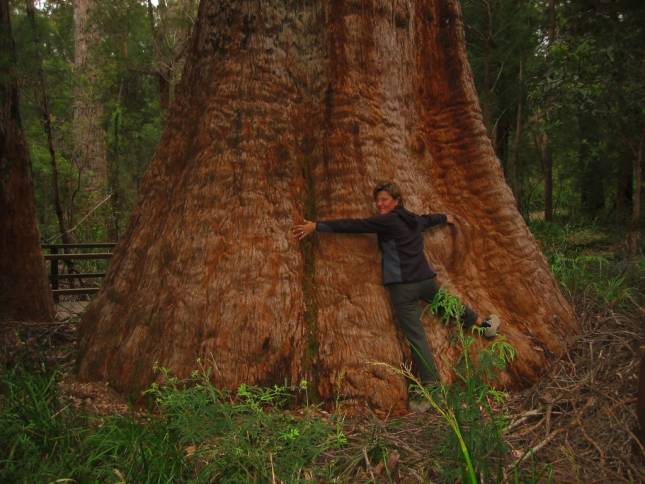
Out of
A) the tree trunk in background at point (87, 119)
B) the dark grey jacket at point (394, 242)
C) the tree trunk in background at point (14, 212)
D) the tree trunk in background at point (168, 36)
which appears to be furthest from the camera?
the tree trunk in background at point (168, 36)

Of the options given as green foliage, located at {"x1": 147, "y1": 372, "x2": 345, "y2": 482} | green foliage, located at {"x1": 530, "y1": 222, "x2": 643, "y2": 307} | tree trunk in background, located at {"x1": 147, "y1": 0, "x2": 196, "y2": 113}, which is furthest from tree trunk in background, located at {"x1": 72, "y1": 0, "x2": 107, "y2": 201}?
green foliage, located at {"x1": 147, "y1": 372, "x2": 345, "y2": 482}

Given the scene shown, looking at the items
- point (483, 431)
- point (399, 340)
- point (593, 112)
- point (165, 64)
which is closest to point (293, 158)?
point (399, 340)

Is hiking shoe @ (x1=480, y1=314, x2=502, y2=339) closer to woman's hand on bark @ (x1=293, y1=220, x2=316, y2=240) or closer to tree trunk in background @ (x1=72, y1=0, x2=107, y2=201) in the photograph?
woman's hand on bark @ (x1=293, y1=220, x2=316, y2=240)

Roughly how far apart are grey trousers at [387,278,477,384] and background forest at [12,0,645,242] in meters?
6.95

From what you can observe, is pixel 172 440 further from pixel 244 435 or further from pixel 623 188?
pixel 623 188

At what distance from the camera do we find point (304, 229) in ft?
13.4

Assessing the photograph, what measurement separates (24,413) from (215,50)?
118 inches

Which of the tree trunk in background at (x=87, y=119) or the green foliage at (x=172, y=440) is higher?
the tree trunk in background at (x=87, y=119)

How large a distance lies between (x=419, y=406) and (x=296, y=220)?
1.60 metres

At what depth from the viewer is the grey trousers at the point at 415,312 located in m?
3.85

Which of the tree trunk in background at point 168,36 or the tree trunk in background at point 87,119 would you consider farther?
the tree trunk in background at point 168,36

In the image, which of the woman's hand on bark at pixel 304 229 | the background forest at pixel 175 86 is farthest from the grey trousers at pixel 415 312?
the background forest at pixel 175 86

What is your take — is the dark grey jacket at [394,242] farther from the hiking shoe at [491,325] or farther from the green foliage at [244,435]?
the green foliage at [244,435]

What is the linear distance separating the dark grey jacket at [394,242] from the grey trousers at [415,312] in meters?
0.06
